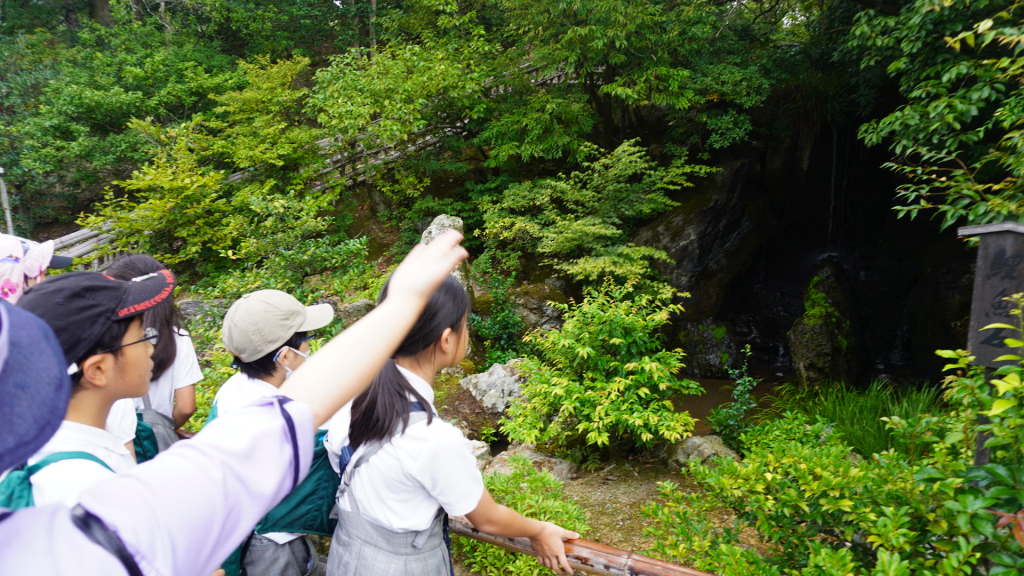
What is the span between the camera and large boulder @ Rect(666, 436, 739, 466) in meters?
4.69

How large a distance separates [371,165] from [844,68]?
8.78m

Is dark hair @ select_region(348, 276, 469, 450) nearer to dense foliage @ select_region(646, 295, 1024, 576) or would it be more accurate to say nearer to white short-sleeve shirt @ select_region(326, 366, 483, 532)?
white short-sleeve shirt @ select_region(326, 366, 483, 532)

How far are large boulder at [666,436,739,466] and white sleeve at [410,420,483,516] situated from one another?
387 centimetres

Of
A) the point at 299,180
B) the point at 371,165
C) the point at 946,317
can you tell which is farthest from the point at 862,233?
the point at 299,180

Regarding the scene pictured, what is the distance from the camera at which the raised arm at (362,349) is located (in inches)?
32.6

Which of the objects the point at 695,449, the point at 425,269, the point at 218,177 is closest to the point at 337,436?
the point at 425,269

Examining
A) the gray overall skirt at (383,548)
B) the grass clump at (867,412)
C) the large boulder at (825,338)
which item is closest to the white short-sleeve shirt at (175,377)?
the gray overall skirt at (383,548)

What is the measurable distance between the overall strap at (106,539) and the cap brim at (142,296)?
Result: 2.73 ft

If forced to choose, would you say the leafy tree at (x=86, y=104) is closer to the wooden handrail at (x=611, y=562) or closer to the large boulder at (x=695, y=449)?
the large boulder at (x=695, y=449)

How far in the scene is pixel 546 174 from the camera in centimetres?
1023

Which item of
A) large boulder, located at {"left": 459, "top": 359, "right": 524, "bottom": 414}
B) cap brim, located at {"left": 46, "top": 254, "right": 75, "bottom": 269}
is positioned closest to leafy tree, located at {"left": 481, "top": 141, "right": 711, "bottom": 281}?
large boulder, located at {"left": 459, "top": 359, "right": 524, "bottom": 414}

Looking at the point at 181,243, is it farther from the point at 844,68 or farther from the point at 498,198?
the point at 844,68

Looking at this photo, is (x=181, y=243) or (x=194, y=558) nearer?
(x=194, y=558)

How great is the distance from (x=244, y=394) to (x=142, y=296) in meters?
0.67
